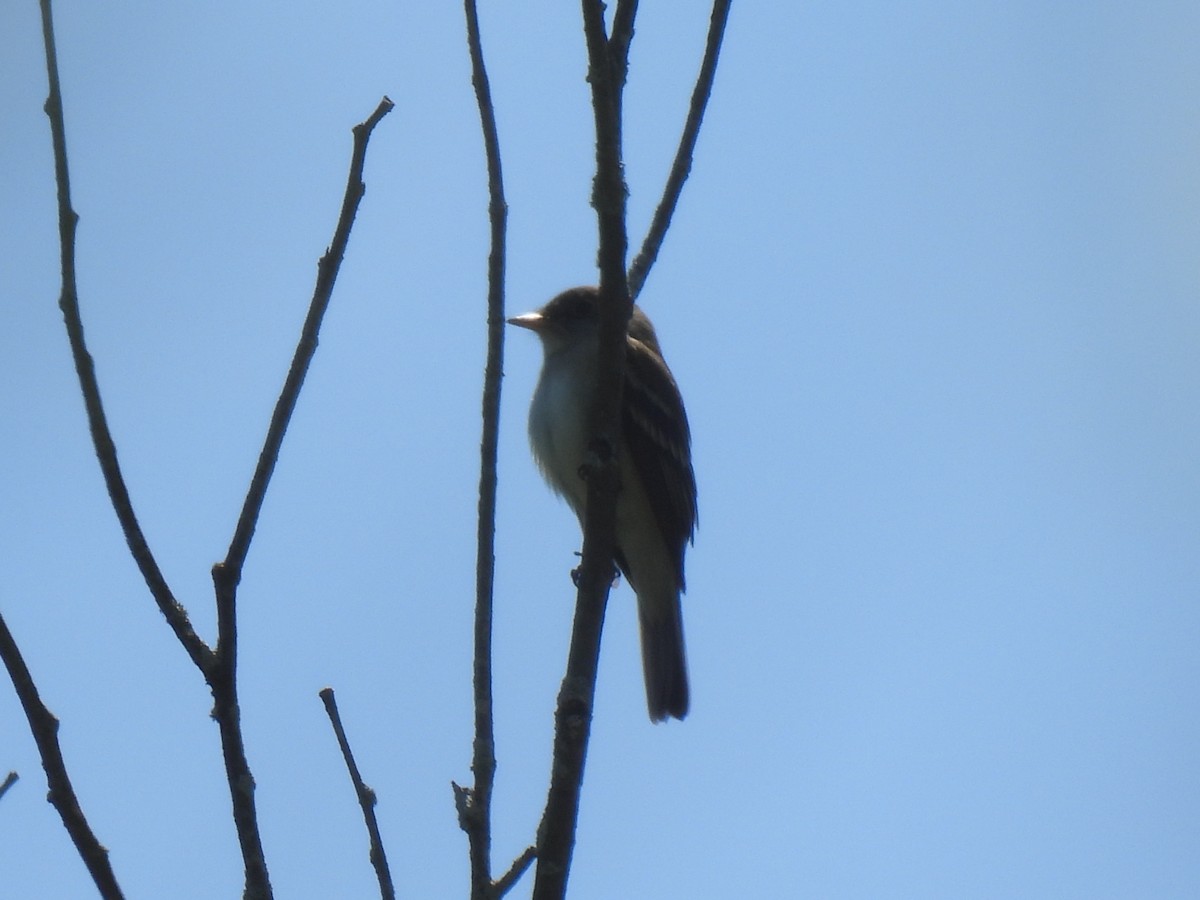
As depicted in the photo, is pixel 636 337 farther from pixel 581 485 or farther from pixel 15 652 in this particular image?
pixel 15 652

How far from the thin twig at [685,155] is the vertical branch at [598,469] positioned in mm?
432

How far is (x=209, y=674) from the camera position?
9.14ft

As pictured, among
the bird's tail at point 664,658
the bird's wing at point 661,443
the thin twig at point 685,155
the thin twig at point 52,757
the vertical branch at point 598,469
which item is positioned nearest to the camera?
the thin twig at point 52,757

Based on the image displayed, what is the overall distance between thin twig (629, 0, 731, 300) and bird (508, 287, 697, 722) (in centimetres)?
197

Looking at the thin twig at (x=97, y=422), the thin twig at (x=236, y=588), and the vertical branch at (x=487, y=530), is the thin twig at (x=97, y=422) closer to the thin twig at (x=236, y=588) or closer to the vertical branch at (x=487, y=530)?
the thin twig at (x=236, y=588)

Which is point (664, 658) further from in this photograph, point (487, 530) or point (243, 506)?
point (243, 506)

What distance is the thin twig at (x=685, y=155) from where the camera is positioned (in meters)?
3.77

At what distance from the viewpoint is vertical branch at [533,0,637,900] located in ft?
10.3

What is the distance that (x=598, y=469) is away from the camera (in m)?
3.74

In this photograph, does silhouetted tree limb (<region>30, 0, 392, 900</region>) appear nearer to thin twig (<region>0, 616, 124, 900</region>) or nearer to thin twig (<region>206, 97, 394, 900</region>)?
thin twig (<region>206, 97, 394, 900</region>)

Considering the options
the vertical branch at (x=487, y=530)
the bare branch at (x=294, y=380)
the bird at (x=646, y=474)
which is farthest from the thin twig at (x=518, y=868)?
the bird at (x=646, y=474)

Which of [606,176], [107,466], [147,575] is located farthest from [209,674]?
[606,176]

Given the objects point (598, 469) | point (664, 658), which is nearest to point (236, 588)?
point (598, 469)

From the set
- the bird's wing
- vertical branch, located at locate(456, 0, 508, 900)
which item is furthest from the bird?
vertical branch, located at locate(456, 0, 508, 900)
